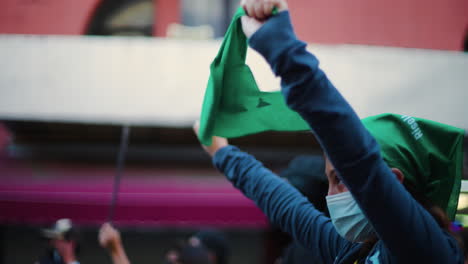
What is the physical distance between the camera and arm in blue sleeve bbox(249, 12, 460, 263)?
69cm

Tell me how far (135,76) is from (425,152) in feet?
13.6

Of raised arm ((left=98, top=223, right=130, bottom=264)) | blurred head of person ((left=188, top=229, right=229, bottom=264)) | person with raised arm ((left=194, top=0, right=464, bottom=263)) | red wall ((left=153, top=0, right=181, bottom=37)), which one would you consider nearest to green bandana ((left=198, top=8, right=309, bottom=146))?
person with raised arm ((left=194, top=0, right=464, bottom=263))

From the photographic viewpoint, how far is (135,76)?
4727 mm

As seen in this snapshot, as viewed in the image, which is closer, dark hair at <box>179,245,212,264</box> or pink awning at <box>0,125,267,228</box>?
dark hair at <box>179,245,212,264</box>

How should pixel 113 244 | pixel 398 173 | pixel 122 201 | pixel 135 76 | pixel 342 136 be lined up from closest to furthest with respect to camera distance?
pixel 342 136 < pixel 398 173 < pixel 113 244 < pixel 122 201 < pixel 135 76

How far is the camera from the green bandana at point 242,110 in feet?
3.58

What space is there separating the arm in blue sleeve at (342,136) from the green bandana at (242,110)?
363 mm

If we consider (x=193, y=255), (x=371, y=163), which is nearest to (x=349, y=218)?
(x=371, y=163)

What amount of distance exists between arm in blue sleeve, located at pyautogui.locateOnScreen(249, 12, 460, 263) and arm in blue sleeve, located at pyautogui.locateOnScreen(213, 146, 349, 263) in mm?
407

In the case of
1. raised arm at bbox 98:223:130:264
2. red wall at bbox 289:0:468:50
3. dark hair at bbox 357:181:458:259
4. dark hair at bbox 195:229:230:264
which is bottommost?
dark hair at bbox 195:229:230:264

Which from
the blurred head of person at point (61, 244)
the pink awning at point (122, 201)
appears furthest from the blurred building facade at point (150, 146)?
the blurred head of person at point (61, 244)

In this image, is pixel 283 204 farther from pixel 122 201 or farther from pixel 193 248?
pixel 122 201

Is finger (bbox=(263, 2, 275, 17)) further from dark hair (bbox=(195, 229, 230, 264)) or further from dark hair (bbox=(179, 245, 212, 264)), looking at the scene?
dark hair (bbox=(195, 229, 230, 264))

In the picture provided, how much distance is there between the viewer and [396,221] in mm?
719
